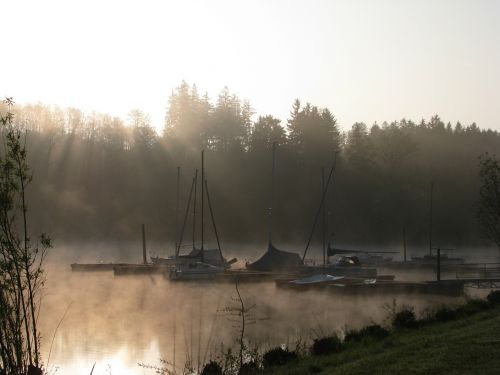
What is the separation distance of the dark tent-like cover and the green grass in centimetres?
3567

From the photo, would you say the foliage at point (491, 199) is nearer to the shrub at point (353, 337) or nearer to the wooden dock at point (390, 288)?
the wooden dock at point (390, 288)

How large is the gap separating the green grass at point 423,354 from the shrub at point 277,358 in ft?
1.32

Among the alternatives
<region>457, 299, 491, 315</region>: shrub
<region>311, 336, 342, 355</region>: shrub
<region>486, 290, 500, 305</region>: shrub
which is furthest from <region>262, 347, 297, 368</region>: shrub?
<region>486, 290, 500, 305</region>: shrub

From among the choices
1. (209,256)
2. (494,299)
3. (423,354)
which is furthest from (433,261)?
(423,354)

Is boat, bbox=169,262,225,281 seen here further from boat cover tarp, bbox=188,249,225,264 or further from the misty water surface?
boat cover tarp, bbox=188,249,225,264

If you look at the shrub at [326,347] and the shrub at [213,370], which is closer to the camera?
the shrub at [213,370]

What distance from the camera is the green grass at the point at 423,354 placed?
13688 millimetres

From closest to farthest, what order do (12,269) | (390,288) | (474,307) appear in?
(12,269) < (474,307) < (390,288)

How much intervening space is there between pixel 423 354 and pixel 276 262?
136 feet

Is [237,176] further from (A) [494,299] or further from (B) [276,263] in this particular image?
(A) [494,299]

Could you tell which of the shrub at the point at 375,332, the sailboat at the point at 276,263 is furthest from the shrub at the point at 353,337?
the sailboat at the point at 276,263

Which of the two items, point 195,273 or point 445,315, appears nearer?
point 445,315

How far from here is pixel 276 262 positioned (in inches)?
2231

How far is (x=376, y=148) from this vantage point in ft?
378
